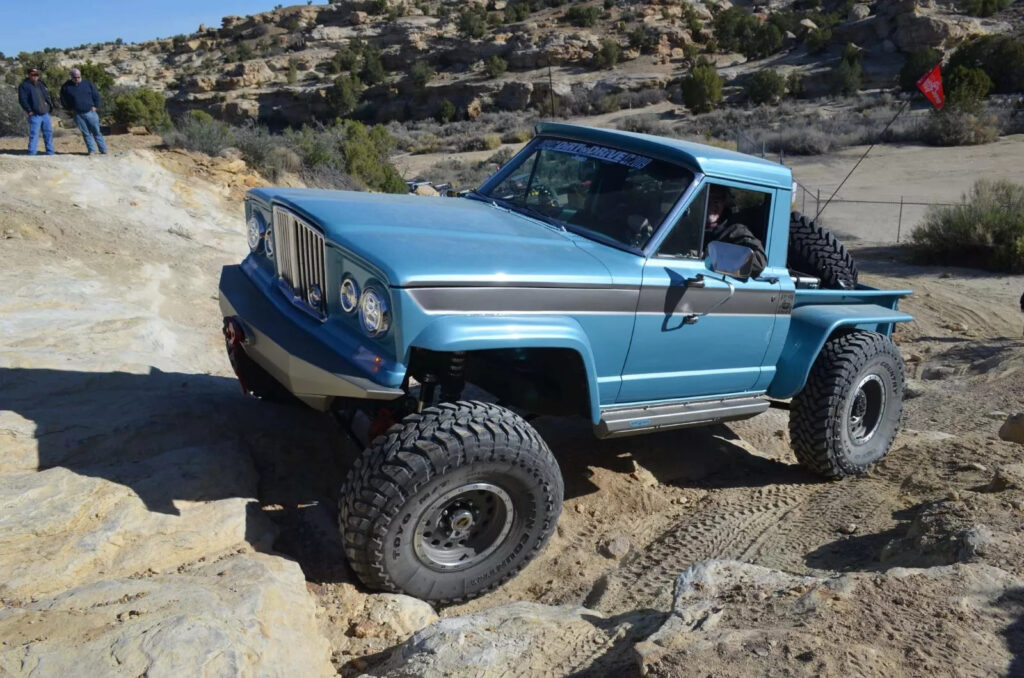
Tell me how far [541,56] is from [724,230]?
152 feet

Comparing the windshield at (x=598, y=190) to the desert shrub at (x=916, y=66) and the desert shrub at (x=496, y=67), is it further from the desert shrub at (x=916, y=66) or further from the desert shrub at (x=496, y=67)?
the desert shrub at (x=496, y=67)

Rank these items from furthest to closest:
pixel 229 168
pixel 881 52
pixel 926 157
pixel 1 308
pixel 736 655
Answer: pixel 881 52 < pixel 926 157 < pixel 229 168 < pixel 1 308 < pixel 736 655

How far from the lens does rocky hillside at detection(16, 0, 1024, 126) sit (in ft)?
137

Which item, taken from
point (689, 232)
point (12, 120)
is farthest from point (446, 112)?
point (689, 232)

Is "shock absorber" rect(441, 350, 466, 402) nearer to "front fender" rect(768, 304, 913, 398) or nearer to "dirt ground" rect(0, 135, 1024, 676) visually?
"dirt ground" rect(0, 135, 1024, 676)

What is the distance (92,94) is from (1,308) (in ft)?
26.7

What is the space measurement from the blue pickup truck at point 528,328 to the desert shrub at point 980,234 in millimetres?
9424

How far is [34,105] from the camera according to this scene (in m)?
13.4

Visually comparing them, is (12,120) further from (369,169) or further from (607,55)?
(607,55)

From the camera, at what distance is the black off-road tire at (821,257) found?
579 cm

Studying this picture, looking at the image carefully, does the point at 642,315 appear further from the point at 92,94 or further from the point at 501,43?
the point at 501,43

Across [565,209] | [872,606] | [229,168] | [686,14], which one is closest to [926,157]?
[229,168]

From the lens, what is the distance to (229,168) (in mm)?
13102

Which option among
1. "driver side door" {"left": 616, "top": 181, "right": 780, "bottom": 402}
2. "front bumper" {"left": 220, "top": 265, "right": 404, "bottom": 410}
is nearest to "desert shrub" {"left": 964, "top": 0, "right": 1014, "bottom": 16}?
"driver side door" {"left": 616, "top": 181, "right": 780, "bottom": 402}
